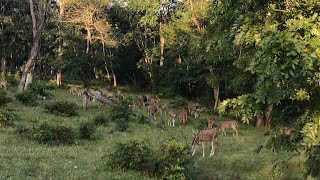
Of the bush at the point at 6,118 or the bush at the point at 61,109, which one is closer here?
the bush at the point at 6,118

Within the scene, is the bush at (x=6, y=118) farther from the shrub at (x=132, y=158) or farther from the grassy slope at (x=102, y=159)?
the shrub at (x=132, y=158)

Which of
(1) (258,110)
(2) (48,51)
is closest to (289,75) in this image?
(1) (258,110)

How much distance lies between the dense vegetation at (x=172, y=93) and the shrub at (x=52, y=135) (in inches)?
1.4

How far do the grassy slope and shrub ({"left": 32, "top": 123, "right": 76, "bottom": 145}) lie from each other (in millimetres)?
342

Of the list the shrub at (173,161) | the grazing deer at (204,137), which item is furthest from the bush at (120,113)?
the shrub at (173,161)

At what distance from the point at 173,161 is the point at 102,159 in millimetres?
2766

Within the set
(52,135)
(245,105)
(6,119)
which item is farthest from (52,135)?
(245,105)

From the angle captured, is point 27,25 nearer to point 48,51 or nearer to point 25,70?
point 48,51

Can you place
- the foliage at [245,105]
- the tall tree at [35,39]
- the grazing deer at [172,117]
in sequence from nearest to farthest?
the foliage at [245,105], the grazing deer at [172,117], the tall tree at [35,39]

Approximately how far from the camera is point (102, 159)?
37.6 ft

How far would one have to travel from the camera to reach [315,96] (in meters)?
5.21

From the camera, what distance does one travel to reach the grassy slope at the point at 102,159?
9.77 m

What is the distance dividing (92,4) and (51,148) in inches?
1160

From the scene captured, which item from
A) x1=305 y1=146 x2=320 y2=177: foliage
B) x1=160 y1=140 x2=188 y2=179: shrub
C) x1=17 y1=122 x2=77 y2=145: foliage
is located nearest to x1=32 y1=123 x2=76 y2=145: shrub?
x1=17 y1=122 x2=77 y2=145: foliage
